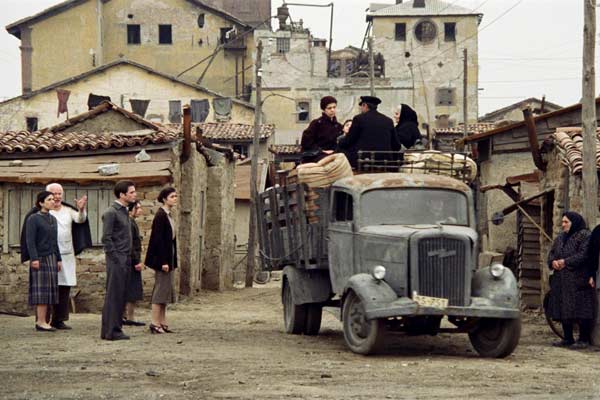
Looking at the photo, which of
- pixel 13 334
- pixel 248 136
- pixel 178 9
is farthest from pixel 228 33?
pixel 13 334

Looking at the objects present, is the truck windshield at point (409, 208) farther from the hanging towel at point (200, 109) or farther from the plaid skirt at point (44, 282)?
the hanging towel at point (200, 109)

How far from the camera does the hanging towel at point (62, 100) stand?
59719 millimetres

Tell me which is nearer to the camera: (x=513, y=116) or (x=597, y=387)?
(x=597, y=387)

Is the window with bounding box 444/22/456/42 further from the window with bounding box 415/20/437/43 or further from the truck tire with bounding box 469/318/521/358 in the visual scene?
the truck tire with bounding box 469/318/521/358

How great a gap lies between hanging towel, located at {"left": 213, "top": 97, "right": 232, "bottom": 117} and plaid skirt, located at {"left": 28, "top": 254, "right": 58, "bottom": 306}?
4569 centimetres

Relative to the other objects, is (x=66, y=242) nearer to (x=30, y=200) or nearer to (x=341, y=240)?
(x=341, y=240)

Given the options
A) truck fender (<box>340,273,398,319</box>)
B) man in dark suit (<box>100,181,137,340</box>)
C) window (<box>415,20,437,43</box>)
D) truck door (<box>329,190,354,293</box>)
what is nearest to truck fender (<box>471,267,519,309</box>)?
truck fender (<box>340,273,398,319</box>)

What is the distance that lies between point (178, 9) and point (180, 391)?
62.0 metres

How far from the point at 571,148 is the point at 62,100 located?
4273 centimetres

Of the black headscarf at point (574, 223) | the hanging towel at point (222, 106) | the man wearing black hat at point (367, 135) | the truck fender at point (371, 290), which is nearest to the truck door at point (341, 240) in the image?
the truck fender at point (371, 290)

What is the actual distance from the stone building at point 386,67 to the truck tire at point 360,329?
58.8 meters

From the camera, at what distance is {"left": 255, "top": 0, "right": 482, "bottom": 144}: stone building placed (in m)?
75.1

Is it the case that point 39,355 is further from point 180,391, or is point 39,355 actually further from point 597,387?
point 597,387

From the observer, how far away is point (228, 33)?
71.7 m
